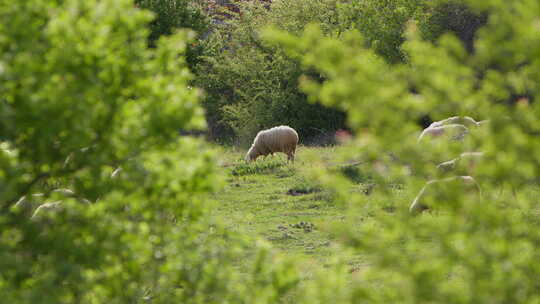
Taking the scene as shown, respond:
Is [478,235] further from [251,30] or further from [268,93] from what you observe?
[251,30]

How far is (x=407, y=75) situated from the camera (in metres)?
5.00

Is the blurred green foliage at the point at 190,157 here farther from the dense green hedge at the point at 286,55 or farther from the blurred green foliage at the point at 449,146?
the dense green hedge at the point at 286,55

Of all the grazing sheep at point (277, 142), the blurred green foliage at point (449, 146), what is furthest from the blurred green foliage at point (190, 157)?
the grazing sheep at point (277, 142)

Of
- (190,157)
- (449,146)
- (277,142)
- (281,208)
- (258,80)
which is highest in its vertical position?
(449,146)

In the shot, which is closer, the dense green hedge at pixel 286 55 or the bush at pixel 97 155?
the bush at pixel 97 155

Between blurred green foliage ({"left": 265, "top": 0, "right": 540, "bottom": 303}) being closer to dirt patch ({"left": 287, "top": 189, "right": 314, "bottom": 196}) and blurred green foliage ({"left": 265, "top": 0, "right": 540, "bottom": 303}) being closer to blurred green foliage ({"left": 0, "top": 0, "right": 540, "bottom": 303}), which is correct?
blurred green foliage ({"left": 0, "top": 0, "right": 540, "bottom": 303})

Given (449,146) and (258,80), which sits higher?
(449,146)

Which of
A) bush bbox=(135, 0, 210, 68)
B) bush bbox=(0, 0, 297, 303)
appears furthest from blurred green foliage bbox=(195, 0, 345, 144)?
bush bbox=(0, 0, 297, 303)

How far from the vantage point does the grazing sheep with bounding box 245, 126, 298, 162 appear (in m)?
24.9

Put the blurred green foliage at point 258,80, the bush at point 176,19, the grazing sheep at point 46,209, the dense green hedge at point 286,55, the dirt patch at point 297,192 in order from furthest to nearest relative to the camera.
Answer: the blurred green foliage at point 258,80 < the bush at point 176,19 < the dense green hedge at point 286,55 < the dirt patch at point 297,192 < the grazing sheep at point 46,209

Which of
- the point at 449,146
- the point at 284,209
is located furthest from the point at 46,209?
the point at 284,209

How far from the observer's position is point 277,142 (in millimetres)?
25188

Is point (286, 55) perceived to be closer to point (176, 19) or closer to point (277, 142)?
point (176, 19)

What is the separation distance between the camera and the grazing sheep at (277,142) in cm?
2492
